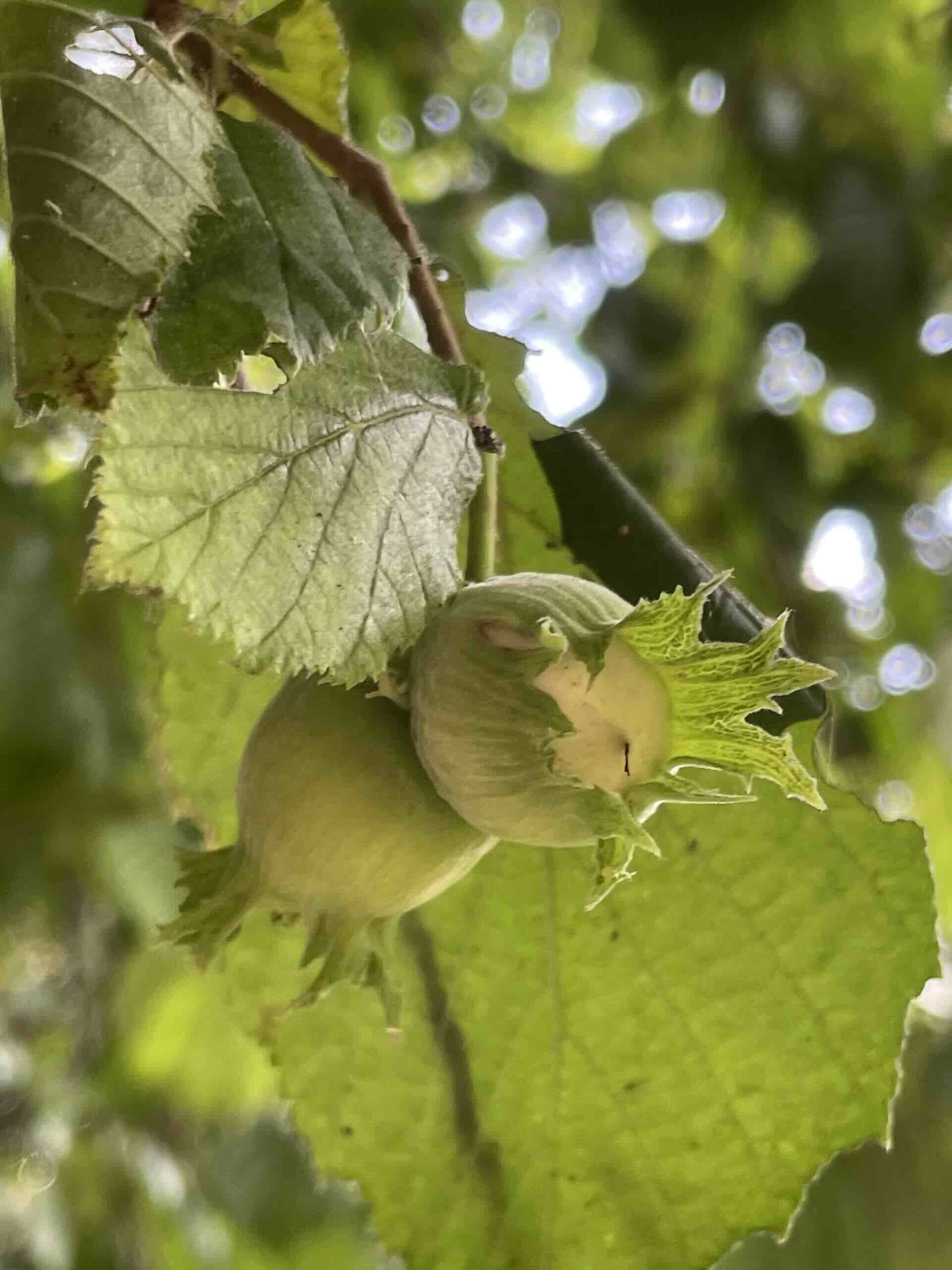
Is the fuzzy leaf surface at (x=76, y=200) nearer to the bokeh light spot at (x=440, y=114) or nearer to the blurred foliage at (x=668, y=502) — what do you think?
the blurred foliage at (x=668, y=502)

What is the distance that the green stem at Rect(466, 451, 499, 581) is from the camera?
678 millimetres

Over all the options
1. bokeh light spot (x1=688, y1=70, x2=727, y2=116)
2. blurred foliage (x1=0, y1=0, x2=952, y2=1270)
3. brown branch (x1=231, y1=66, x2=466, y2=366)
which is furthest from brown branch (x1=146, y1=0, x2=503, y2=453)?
bokeh light spot (x1=688, y1=70, x2=727, y2=116)

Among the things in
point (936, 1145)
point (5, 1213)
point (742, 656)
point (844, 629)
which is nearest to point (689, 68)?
point (844, 629)

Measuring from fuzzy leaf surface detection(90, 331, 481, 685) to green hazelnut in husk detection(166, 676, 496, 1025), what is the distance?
2.7 inches

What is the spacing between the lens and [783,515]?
7.18 ft

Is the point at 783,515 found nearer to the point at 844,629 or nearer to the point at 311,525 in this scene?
the point at 844,629

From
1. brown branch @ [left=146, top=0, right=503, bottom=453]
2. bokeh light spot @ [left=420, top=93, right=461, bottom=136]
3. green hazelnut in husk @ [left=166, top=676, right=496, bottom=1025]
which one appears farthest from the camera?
bokeh light spot @ [left=420, top=93, right=461, bottom=136]

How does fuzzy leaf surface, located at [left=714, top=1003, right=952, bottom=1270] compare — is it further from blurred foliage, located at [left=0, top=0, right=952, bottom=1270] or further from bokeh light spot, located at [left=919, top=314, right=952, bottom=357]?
bokeh light spot, located at [left=919, top=314, right=952, bottom=357]

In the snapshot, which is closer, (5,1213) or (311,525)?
(311,525)

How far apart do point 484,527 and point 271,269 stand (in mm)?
173

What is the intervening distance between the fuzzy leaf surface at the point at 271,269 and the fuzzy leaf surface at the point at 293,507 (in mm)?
18

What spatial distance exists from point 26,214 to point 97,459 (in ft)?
0.41

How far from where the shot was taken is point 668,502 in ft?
7.68

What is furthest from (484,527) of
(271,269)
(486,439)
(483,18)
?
(483,18)
